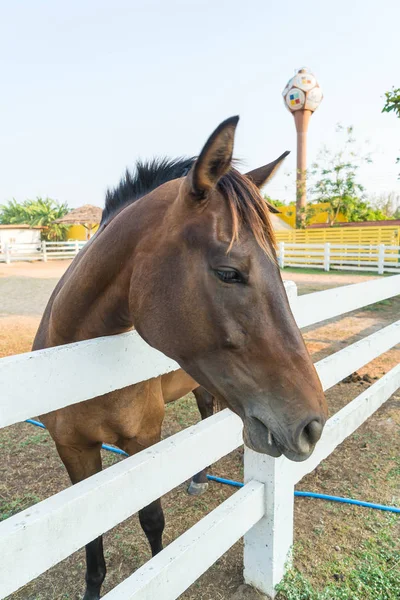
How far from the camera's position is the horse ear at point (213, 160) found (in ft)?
3.62

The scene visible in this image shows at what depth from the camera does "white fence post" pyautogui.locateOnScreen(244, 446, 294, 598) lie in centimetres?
191

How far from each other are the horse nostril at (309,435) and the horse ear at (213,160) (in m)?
0.73

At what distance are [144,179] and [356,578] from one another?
219 cm

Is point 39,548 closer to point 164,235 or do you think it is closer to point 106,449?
point 164,235

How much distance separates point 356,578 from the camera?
1.97 meters

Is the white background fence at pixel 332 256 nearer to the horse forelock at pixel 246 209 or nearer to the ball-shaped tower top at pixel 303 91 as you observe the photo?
the horse forelock at pixel 246 209

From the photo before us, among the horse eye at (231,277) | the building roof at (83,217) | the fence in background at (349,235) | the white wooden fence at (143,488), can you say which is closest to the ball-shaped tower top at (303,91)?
the fence in background at (349,235)

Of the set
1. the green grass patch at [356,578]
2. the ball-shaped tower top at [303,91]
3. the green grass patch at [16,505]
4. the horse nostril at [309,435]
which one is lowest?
the green grass patch at [16,505]

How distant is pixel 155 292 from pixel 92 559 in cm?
155

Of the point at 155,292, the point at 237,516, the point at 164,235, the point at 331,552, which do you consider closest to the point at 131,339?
the point at 155,292

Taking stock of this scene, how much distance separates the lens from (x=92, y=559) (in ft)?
6.52

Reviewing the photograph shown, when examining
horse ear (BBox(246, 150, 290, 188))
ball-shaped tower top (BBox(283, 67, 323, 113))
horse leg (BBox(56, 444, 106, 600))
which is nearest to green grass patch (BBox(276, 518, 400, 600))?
horse leg (BBox(56, 444, 106, 600))

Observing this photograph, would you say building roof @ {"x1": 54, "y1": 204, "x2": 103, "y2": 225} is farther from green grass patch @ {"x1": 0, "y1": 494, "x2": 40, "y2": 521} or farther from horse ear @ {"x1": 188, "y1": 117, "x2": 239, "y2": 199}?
horse ear @ {"x1": 188, "y1": 117, "x2": 239, "y2": 199}

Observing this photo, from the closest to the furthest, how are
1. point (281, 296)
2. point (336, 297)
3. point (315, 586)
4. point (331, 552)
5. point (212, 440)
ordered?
point (281, 296) < point (212, 440) < point (315, 586) < point (331, 552) < point (336, 297)
